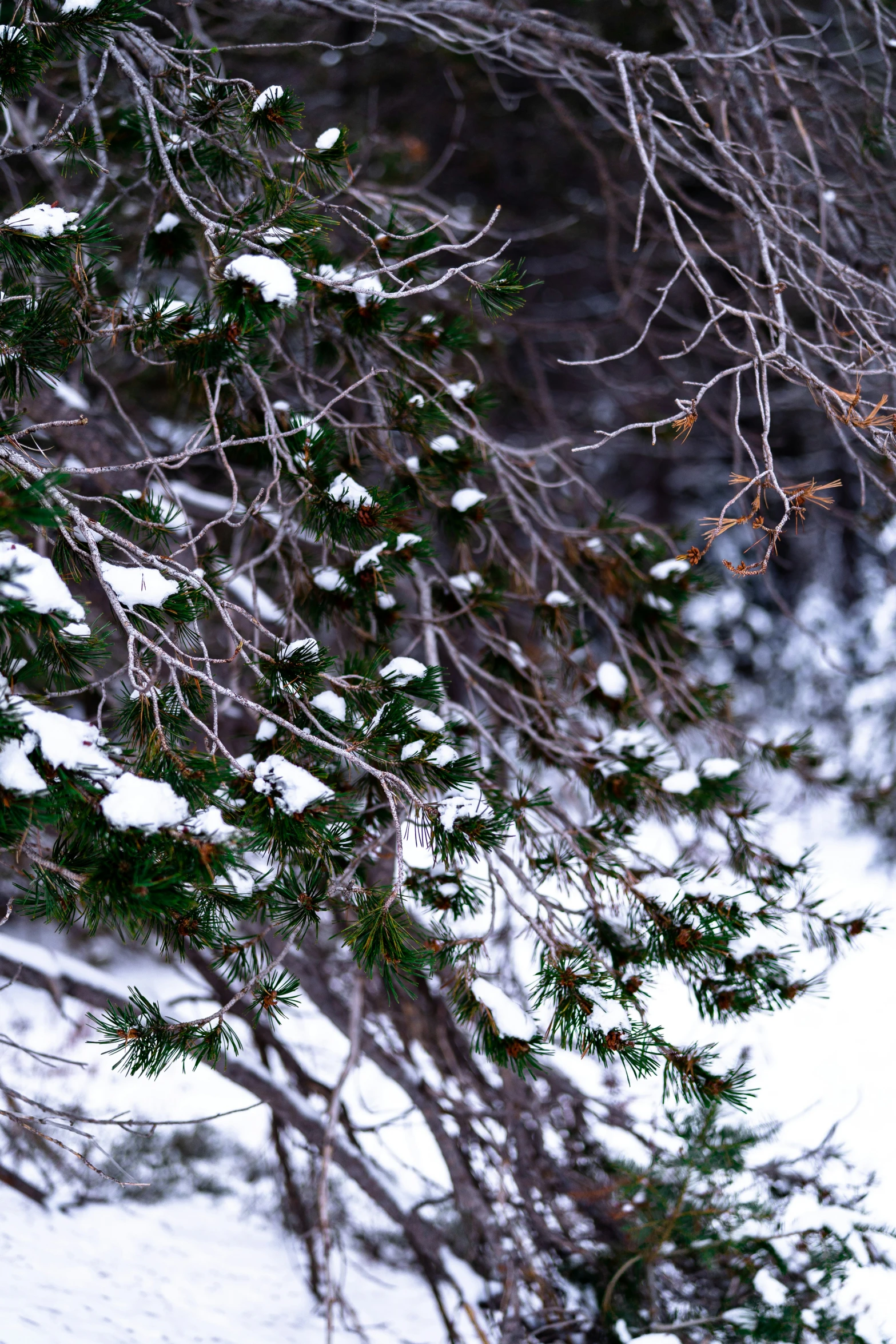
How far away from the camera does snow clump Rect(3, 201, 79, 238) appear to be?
140 centimetres

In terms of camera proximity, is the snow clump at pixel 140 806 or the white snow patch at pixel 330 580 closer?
the snow clump at pixel 140 806

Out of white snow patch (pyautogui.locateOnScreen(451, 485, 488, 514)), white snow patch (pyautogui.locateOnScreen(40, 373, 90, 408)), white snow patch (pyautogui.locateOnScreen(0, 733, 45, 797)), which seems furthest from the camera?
white snow patch (pyautogui.locateOnScreen(40, 373, 90, 408))

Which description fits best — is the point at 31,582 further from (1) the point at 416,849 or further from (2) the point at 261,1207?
(2) the point at 261,1207

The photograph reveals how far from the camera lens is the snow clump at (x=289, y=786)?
4.30ft

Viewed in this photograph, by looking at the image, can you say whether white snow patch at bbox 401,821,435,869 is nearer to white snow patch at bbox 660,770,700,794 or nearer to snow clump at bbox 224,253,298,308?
white snow patch at bbox 660,770,700,794

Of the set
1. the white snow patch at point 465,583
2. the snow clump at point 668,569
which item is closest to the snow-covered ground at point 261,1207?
the snow clump at point 668,569

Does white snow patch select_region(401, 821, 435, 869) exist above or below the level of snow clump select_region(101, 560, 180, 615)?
below

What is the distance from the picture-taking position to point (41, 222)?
4.60 ft

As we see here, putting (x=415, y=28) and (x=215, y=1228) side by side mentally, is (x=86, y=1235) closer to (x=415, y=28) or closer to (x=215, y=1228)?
(x=215, y=1228)

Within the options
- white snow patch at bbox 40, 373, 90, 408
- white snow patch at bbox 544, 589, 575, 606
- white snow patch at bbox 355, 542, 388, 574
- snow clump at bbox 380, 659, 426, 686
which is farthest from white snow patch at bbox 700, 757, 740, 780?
white snow patch at bbox 40, 373, 90, 408

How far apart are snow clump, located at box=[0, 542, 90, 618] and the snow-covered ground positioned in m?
1.36

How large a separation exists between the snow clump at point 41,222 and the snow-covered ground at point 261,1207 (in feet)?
5.92

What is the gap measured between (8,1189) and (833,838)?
17.0 feet

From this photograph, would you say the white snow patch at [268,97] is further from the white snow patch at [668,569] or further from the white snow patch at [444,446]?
the white snow patch at [668,569]
